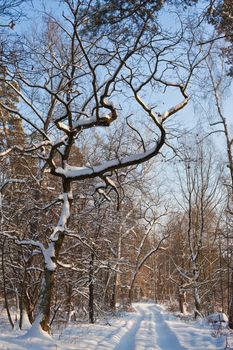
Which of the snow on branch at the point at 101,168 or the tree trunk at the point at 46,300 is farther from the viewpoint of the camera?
the snow on branch at the point at 101,168

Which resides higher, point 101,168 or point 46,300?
point 101,168

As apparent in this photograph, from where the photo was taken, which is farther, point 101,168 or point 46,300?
point 101,168

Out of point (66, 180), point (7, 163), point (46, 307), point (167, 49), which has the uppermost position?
point (167, 49)

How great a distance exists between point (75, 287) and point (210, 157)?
12520mm

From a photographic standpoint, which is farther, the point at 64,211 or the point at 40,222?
the point at 40,222

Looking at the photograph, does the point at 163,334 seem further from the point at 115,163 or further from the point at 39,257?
the point at 115,163

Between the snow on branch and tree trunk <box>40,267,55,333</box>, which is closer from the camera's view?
tree trunk <box>40,267,55,333</box>

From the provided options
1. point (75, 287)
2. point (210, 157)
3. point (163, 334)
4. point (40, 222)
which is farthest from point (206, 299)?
point (40, 222)

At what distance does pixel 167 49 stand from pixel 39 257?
29.1 ft

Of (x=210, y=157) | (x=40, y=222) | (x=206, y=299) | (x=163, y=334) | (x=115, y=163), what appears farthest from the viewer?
(x=206, y=299)

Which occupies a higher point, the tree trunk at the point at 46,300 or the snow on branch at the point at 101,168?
the snow on branch at the point at 101,168

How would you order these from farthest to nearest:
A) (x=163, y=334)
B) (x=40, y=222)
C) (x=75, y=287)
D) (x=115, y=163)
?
1. (x=75, y=287)
2. (x=40, y=222)
3. (x=163, y=334)
4. (x=115, y=163)

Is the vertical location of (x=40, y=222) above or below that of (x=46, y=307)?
above

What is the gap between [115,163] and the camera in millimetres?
9227
